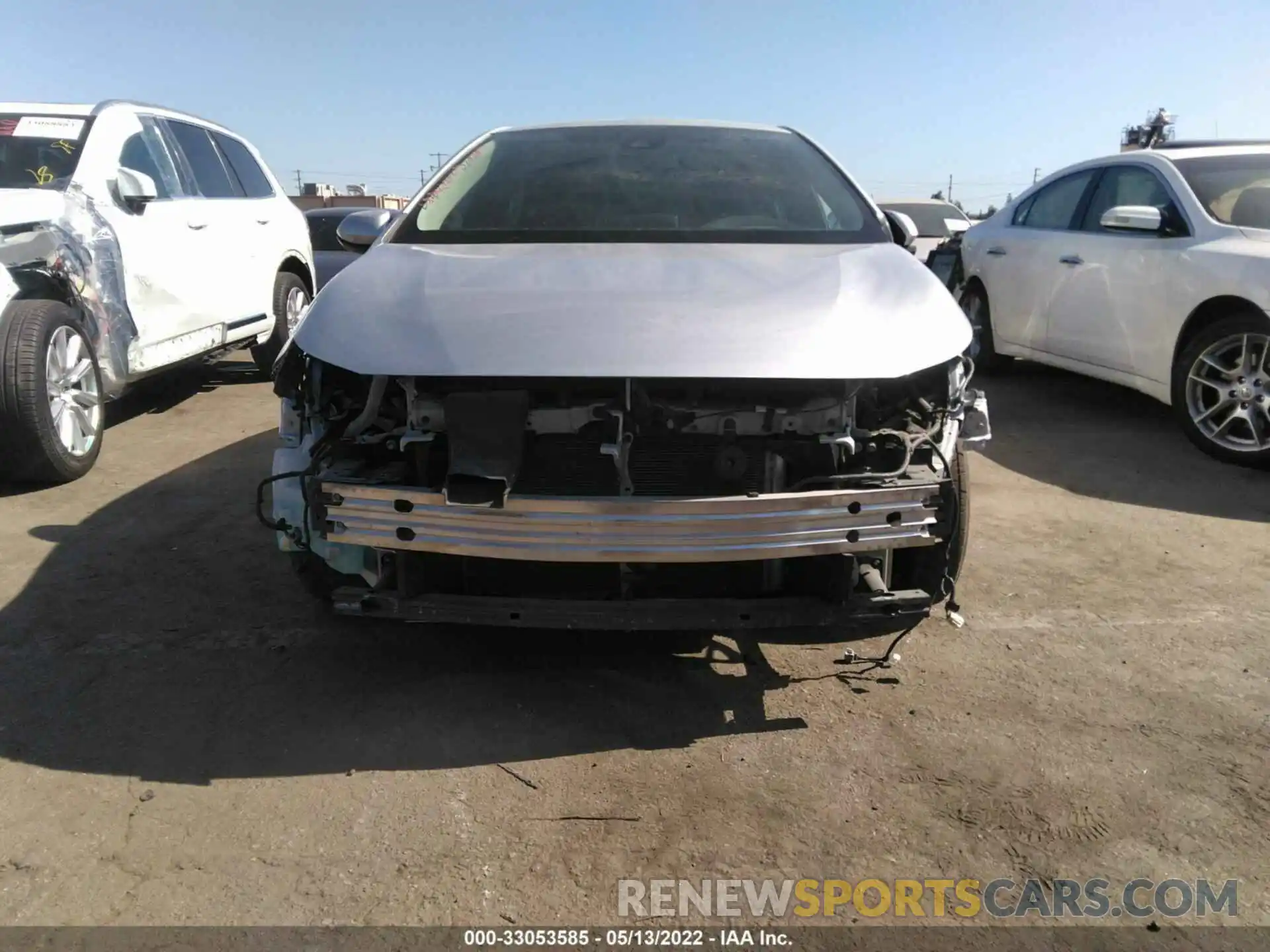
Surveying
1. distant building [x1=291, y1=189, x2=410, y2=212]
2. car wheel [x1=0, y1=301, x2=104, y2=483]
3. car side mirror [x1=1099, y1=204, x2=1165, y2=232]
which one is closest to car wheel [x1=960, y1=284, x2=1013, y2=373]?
car side mirror [x1=1099, y1=204, x2=1165, y2=232]

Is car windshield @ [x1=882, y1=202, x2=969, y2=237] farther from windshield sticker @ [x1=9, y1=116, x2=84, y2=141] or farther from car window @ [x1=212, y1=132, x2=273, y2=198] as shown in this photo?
windshield sticker @ [x1=9, y1=116, x2=84, y2=141]

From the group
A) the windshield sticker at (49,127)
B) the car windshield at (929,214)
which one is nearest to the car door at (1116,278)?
the windshield sticker at (49,127)

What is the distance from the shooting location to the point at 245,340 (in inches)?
265

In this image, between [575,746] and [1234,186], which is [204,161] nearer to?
[575,746]

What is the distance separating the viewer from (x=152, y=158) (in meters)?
5.65

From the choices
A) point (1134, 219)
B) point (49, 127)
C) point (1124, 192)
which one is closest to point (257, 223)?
point (49, 127)

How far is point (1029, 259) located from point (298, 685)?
5.83 m

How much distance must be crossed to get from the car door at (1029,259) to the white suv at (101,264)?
5644mm

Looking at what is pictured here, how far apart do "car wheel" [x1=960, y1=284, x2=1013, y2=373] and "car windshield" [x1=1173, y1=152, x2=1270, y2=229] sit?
1927mm

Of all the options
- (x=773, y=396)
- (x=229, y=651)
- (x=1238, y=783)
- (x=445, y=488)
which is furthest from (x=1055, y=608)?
(x=229, y=651)

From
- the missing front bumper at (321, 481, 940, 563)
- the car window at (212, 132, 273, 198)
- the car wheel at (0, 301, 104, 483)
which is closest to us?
the missing front bumper at (321, 481, 940, 563)

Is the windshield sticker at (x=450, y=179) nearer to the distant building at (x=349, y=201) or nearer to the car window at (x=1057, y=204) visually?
the car window at (x=1057, y=204)

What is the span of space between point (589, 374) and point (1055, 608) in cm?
212

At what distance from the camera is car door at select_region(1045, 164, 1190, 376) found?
5.30 meters
